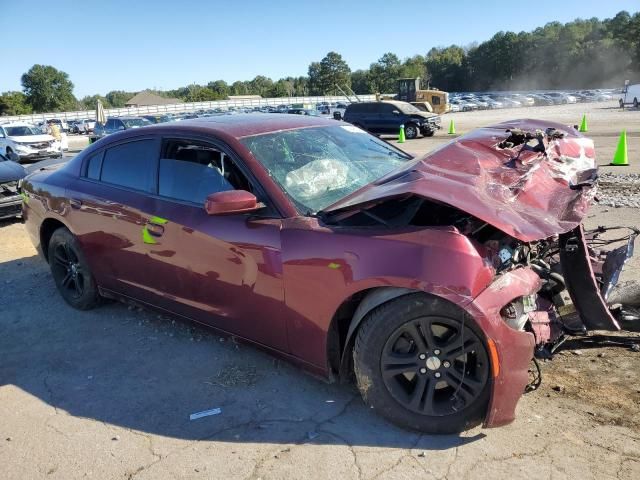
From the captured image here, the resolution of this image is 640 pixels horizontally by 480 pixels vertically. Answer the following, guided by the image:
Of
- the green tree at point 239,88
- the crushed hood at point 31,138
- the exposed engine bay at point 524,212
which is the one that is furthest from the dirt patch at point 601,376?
the green tree at point 239,88

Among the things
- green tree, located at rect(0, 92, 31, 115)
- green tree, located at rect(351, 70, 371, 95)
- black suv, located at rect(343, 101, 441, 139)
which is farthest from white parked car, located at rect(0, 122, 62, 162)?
green tree, located at rect(351, 70, 371, 95)

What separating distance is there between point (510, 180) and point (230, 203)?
1.60 metres

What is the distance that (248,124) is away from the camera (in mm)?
3725

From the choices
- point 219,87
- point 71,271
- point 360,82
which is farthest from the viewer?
point 219,87

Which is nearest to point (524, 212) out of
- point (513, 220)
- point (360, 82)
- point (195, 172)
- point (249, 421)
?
point (513, 220)

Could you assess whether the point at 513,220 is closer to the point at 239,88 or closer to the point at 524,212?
the point at 524,212

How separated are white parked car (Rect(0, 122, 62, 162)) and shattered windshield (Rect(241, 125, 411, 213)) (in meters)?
18.7

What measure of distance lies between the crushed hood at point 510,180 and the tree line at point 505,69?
347ft

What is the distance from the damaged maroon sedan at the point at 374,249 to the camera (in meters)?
2.49

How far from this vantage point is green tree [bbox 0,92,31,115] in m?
90.8

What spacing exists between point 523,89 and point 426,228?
388 ft

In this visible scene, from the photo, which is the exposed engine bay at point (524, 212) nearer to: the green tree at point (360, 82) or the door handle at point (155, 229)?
the door handle at point (155, 229)

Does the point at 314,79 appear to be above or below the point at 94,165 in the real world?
above

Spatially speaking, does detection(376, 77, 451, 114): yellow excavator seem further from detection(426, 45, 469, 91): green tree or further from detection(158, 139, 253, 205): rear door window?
detection(426, 45, 469, 91): green tree
